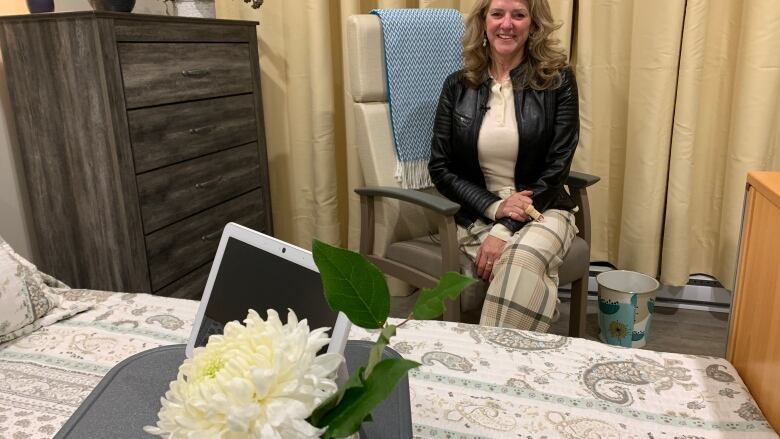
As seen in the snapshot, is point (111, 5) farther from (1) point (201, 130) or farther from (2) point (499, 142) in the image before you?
(2) point (499, 142)

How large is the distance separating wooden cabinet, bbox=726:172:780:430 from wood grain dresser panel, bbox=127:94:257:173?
153 centimetres

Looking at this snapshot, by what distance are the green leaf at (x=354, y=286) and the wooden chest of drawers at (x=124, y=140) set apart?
1.46 meters

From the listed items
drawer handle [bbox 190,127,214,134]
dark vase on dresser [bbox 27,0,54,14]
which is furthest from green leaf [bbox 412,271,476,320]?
dark vase on dresser [bbox 27,0,54,14]

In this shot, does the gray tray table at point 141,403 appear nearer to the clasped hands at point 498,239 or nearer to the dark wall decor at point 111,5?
the clasped hands at point 498,239

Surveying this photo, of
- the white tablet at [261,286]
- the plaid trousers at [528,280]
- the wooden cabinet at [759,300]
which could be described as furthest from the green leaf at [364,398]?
the plaid trousers at [528,280]

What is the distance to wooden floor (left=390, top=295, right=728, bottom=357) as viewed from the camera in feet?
6.88

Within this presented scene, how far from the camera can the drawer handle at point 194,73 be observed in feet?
6.37

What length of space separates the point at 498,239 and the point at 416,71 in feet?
2.05

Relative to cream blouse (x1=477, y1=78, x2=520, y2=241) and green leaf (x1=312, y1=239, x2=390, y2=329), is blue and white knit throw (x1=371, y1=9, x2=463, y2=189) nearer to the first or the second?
cream blouse (x1=477, y1=78, x2=520, y2=241)

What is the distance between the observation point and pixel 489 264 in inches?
67.0

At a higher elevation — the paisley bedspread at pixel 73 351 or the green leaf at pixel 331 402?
the green leaf at pixel 331 402

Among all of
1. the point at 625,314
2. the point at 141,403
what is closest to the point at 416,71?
the point at 625,314

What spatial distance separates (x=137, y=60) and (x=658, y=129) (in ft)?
5.41

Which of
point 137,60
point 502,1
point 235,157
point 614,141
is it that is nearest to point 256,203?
point 235,157
